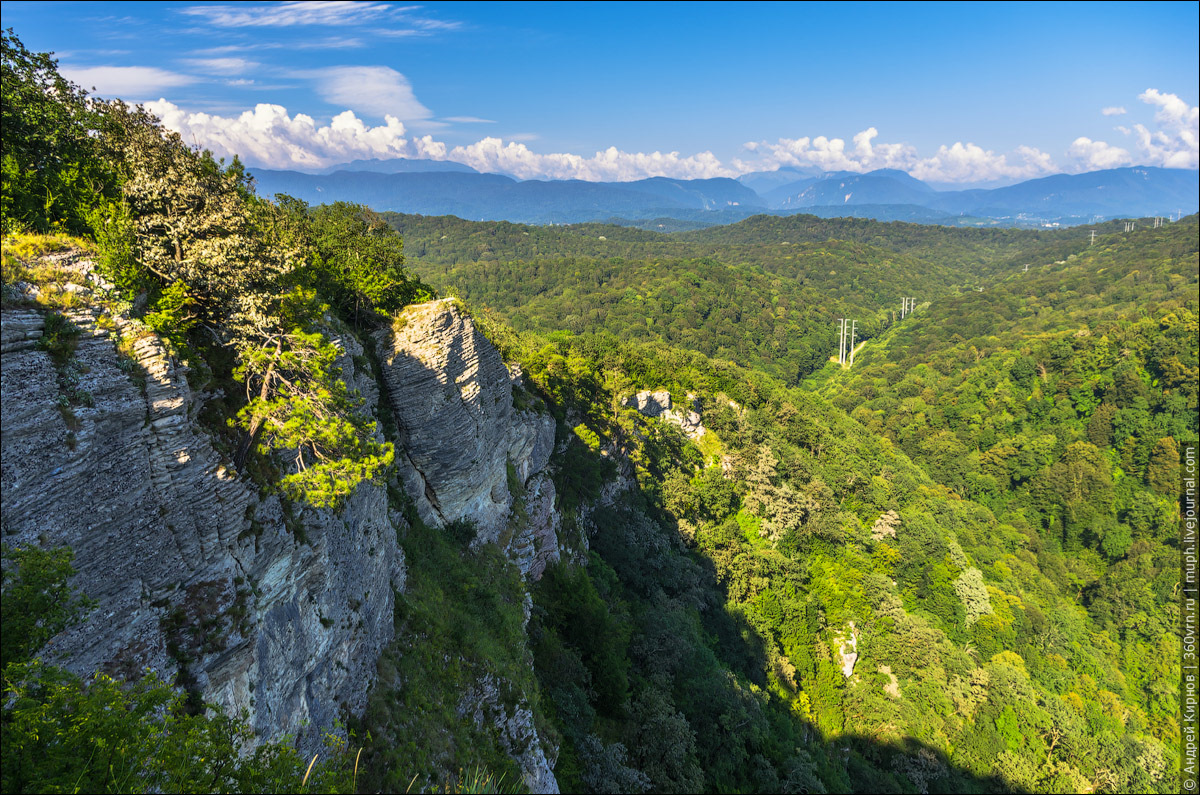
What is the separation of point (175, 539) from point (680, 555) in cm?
3285

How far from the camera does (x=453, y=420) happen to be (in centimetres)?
1966

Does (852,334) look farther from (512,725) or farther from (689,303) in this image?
(512,725)

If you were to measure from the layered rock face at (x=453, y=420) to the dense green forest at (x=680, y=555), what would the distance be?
1.39 m

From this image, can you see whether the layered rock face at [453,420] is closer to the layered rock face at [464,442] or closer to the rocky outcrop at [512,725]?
the layered rock face at [464,442]

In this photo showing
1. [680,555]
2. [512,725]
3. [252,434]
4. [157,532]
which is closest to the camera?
[157,532]

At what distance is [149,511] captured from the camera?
894 cm

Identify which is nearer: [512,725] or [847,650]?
[512,725]

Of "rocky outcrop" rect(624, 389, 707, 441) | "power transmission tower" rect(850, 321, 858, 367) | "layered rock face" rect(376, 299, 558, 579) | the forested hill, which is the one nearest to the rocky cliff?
"layered rock face" rect(376, 299, 558, 579)

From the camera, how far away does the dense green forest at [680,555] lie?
10.3m

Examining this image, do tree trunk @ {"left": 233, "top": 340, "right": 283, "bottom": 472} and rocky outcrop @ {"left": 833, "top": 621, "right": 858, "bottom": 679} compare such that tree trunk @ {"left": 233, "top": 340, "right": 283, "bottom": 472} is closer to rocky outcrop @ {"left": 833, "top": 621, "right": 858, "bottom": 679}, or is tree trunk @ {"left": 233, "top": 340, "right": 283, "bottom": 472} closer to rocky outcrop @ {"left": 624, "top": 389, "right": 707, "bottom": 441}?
rocky outcrop @ {"left": 624, "top": 389, "right": 707, "bottom": 441}

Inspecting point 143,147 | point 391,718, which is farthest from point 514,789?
point 143,147

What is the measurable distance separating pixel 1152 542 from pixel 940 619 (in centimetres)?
3993

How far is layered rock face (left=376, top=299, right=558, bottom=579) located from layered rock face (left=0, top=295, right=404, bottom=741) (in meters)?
7.01

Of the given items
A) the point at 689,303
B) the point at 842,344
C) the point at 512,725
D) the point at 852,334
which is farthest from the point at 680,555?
the point at 852,334
